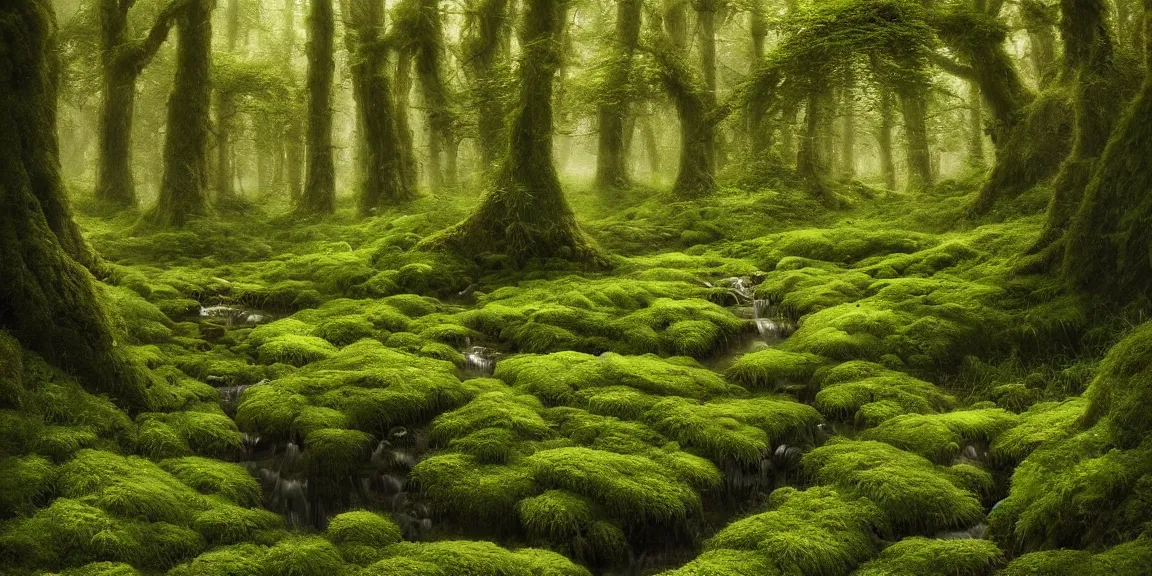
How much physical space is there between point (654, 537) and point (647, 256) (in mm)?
10877

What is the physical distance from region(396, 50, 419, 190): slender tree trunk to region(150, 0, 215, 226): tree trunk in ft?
17.2

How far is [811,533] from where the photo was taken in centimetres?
720

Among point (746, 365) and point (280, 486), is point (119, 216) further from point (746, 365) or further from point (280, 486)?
point (746, 365)

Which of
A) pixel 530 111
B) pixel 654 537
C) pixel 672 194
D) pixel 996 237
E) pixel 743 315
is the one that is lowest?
pixel 654 537

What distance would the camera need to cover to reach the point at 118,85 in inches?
968

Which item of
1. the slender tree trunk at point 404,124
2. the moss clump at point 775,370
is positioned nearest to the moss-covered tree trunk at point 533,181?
the moss clump at point 775,370

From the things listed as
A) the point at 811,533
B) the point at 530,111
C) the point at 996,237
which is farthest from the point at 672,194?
the point at 811,533

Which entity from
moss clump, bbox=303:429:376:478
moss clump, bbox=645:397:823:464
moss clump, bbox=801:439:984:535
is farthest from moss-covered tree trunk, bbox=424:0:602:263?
moss clump, bbox=801:439:984:535

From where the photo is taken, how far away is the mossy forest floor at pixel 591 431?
271 inches

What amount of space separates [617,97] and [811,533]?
16.1 meters

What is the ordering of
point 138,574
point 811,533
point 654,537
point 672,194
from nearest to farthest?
point 138,574
point 811,533
point 654,537
point 672,194

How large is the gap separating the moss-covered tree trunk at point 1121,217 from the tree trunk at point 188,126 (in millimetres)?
19483

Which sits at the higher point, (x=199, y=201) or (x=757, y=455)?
(x=199, y=201)

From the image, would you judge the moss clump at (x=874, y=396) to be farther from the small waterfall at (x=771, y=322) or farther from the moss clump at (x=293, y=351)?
the moss clump at (x=293, y=351)
